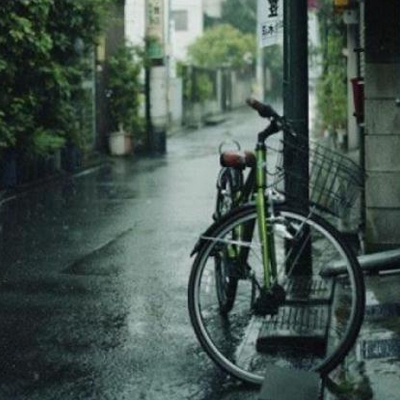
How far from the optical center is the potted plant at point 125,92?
2297 centimetres

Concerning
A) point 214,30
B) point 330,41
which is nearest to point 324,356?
point 330,41

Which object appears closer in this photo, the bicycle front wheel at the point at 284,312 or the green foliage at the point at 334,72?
the bicycle front wheel at the point at 284,312

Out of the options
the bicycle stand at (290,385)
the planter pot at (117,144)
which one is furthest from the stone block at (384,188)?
the planter pot at (117,144)

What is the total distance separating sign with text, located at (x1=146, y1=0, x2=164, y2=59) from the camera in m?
22.6

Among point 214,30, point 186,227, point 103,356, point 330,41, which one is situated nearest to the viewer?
point 103,356

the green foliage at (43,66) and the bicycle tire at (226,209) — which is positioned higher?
the green foliage at (43,66)

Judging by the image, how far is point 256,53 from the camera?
6450cm

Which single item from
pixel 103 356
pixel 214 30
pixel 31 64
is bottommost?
pixel 103 356

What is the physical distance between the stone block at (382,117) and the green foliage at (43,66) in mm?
6717

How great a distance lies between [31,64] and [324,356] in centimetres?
1038

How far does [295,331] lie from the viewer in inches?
225

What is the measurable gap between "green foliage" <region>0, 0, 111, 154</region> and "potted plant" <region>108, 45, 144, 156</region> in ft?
14.3

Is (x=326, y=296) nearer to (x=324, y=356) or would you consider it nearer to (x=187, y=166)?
(x=324, y=356)

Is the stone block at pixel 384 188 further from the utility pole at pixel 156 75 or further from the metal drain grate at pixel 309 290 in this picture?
the utility pole at pixel 156 75
